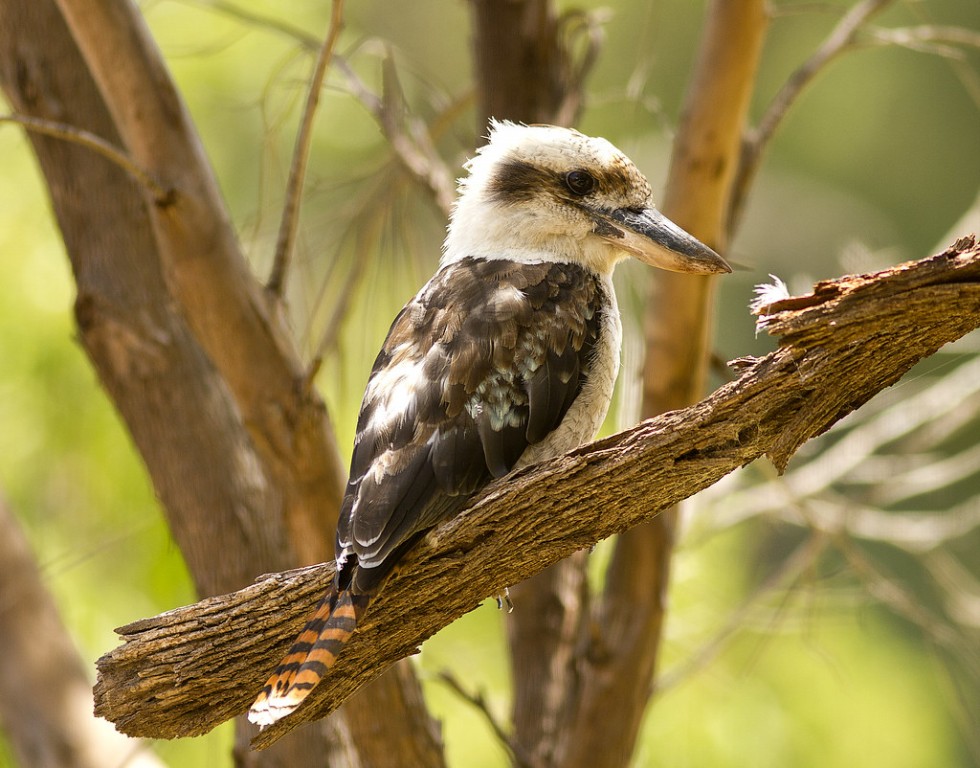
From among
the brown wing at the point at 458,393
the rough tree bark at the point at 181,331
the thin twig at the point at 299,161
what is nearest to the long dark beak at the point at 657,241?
the brown wing at the point at 458,393

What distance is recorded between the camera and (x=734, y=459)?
214 centimetres

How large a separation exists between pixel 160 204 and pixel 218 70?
3034 millimetres

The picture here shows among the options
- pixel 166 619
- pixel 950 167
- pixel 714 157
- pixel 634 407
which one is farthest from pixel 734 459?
pixel 950 167

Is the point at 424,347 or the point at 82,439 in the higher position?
the point at 82,439

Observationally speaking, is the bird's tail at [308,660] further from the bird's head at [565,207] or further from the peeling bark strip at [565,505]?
the bird's head at [565,207]

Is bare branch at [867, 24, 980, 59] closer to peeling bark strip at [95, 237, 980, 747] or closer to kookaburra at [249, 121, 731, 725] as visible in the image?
kookaburra at [249, 121, 731, 725]

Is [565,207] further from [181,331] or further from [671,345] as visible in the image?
[181,331]

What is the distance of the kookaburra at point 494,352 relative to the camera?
7.70 feet

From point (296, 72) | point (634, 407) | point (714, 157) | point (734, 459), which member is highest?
point (296, 72)

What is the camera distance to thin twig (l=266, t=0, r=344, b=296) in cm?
271

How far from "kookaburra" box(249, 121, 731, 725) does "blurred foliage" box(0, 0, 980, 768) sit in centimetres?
54

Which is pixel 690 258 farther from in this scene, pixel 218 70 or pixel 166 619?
pixel 218 70

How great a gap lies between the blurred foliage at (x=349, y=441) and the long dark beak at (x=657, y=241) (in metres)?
0.64

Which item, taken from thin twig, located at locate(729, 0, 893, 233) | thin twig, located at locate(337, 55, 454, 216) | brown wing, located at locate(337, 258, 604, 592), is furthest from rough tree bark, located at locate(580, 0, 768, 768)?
thin twig, located at locate(337, 55, 454, 216)
